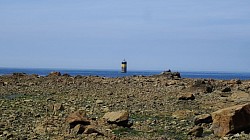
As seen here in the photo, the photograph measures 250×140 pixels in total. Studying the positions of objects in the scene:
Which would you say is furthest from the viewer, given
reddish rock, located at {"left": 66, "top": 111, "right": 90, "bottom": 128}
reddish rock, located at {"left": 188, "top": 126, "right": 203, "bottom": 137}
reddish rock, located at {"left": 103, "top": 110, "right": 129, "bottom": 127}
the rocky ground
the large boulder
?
reddish rock, located at {"left": 103, "top": 110, "right": 129, "bottom": 127}

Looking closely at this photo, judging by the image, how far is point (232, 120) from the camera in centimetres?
1825

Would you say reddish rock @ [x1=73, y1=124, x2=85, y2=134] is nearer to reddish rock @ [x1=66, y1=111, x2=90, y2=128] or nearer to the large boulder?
reddish rock @ [x1=66, y1=111, x2=90, y2=128]

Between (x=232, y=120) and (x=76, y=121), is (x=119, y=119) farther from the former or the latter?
(x=232, y=120)

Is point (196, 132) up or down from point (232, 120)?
down

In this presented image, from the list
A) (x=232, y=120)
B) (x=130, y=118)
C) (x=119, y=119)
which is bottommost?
(x=130, y=118)

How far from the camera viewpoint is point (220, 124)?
18.6 meters

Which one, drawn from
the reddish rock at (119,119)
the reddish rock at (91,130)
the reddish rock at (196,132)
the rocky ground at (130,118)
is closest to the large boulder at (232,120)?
the rocky ground at (130,118)

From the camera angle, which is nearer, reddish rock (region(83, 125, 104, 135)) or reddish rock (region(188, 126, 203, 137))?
reddish rock (region(83, 125, 104, 135))

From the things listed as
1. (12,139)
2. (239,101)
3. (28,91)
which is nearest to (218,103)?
(239,101)

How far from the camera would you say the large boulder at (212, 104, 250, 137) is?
59.8 feet

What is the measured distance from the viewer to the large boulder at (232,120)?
59.8ft

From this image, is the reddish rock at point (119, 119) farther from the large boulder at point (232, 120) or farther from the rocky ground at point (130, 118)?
the large boulder at point (232, 120)

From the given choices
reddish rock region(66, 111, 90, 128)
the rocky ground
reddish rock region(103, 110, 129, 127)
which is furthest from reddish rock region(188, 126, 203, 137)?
reddish rock region(66, 111, 90, 128)

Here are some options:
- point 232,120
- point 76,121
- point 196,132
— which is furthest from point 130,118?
point 232,120
